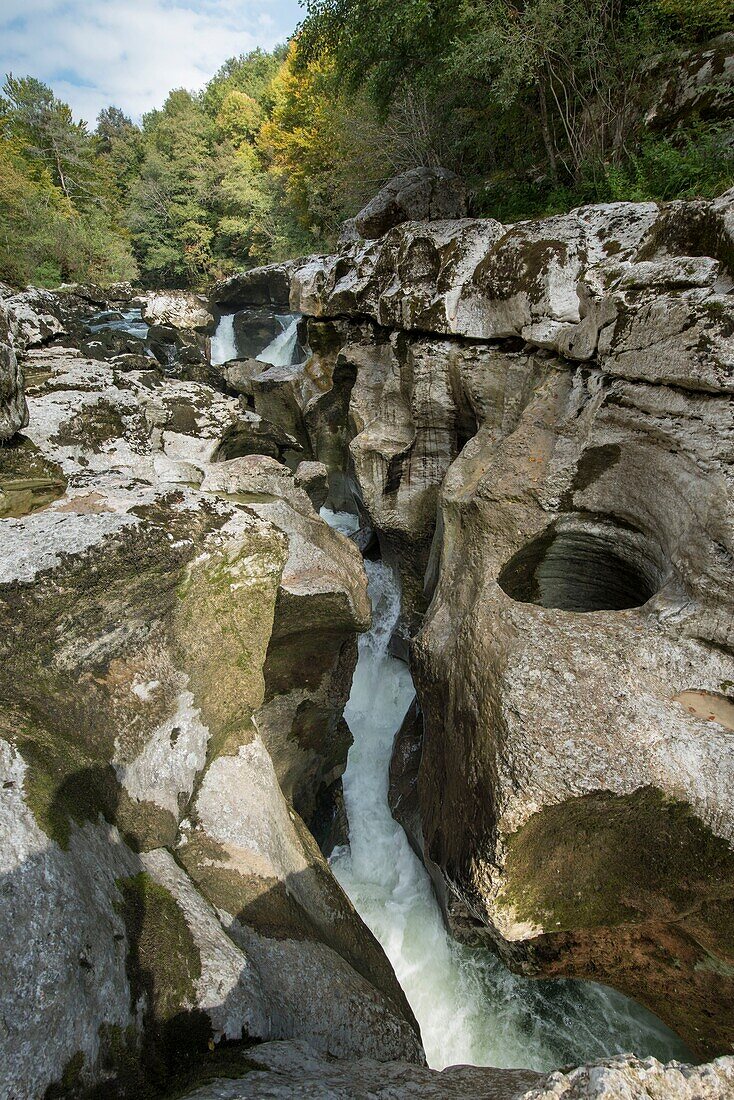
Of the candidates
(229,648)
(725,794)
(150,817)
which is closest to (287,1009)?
(150,817)

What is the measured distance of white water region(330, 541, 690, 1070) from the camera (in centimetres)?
532

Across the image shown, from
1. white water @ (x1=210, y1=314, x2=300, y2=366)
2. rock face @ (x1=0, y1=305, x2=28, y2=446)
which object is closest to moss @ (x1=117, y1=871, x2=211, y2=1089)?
rock face @ (x1=0, y1=305, x2=28, y2=446)

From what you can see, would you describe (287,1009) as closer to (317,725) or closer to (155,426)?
(317,725)

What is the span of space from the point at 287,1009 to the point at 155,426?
29.4 ft

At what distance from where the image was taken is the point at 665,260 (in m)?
5.80

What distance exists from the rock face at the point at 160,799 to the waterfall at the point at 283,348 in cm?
1636

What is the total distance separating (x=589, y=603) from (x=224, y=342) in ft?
79.2

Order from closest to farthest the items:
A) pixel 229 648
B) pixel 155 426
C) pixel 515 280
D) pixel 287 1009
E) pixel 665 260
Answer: pixel 287 1009 → pixel 229 648 → pixel 665 260 → pixel 515 280 → pixel 155 426

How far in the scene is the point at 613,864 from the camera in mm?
3996

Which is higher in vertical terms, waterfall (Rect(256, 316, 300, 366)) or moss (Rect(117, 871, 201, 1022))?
waterfall (Rect(256, 316, 300, 366))

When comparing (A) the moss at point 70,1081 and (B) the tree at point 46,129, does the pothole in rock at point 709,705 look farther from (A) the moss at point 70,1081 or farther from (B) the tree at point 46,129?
(B) the tree at point 46,129

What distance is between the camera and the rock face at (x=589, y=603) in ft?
12.6

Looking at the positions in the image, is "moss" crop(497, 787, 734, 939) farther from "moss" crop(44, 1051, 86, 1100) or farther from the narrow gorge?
"moss" crop(44, 1051, 86, 1100)

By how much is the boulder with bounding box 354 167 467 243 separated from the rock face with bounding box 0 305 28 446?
10.1 m
